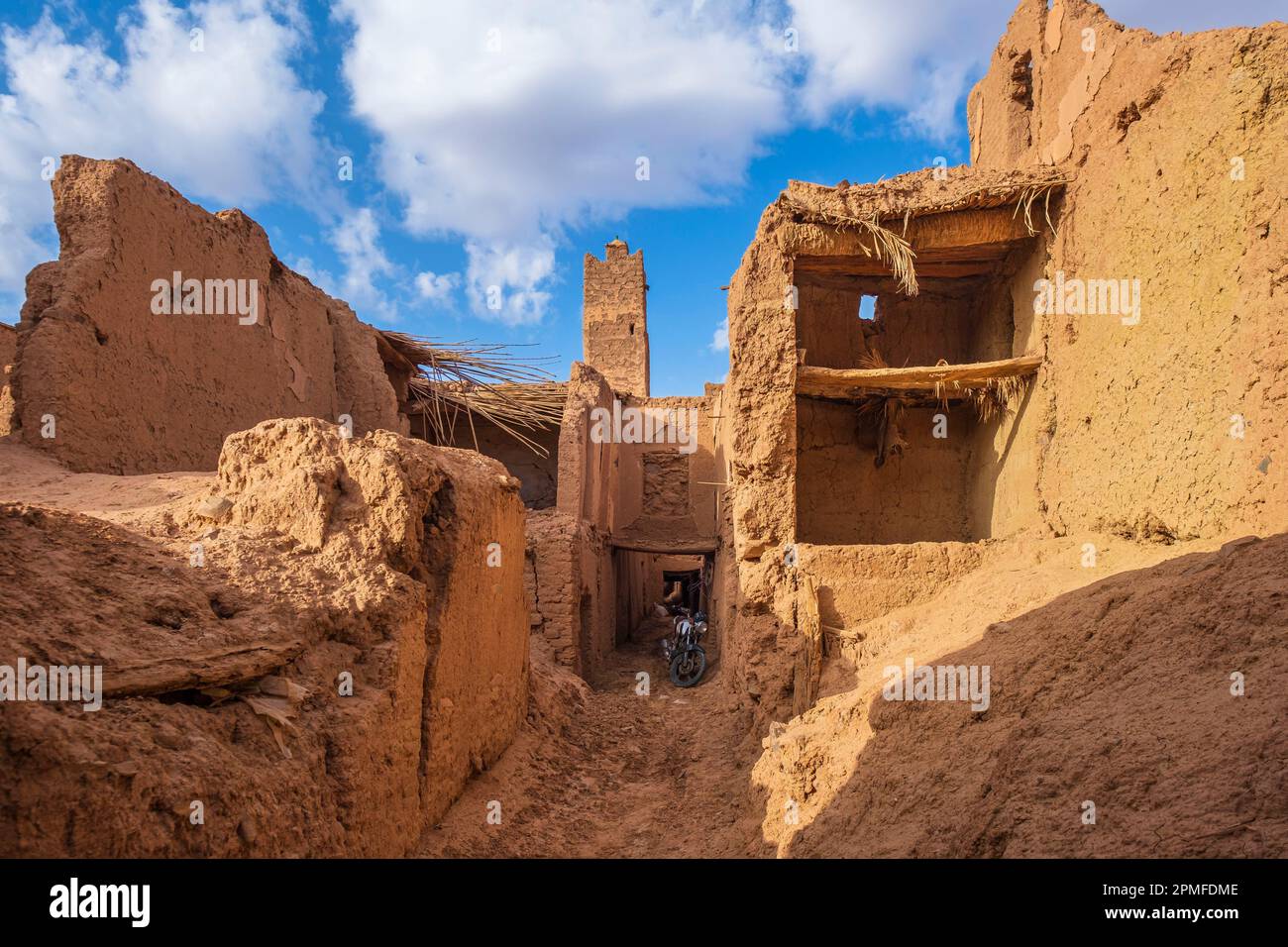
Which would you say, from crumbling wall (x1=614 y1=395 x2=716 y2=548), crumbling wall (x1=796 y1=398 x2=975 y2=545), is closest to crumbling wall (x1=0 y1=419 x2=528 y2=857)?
crumbling wall (x1=796 y1=398 x2=975 y2=545)

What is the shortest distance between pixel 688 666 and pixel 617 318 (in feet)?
49.4

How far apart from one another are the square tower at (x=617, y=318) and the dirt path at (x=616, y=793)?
53.8ft

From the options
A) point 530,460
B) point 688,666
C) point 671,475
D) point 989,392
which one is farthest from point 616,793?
point 671,475

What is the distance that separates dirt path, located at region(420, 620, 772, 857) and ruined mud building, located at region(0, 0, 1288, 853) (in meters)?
0.29

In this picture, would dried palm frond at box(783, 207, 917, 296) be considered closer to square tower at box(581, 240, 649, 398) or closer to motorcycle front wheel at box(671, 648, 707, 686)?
motorcycle front wheel at box(671, 648, 707, 686)

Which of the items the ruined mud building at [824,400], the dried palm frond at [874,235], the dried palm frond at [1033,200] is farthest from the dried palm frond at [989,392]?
the dried palm frond at [1033,200]

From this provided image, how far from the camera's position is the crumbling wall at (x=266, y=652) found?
2.34m

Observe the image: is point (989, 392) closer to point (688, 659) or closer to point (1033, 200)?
point (1033, 200)

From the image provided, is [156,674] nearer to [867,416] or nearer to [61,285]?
[61,285]

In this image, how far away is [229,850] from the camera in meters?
2.63

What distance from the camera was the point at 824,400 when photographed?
8141 mm

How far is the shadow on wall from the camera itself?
2453mm

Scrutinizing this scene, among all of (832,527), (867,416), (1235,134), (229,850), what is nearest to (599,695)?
(832,527)

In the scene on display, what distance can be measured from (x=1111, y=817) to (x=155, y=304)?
24.1 ft
